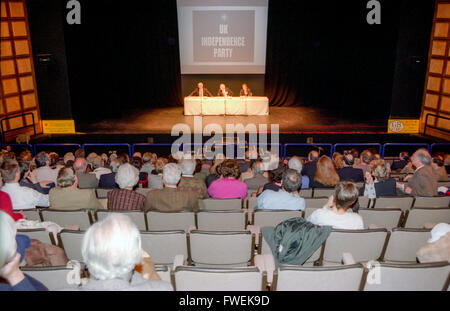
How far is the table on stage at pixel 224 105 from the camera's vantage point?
37.0 feet

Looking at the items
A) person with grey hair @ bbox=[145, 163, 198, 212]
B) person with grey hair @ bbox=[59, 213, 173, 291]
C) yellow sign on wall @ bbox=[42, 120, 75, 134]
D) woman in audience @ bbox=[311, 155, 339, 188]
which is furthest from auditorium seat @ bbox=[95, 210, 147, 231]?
yellow sign on wall @ bbox=[42, 120, 75, 134]

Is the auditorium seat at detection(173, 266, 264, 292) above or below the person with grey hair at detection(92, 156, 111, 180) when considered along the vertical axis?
above

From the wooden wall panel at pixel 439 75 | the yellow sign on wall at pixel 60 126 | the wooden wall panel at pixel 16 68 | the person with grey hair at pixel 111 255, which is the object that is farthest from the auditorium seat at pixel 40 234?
the wooden wall panel at pixel 439 75

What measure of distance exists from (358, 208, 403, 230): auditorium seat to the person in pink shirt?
135 cm

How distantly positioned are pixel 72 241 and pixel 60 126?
→ 755 centimetres

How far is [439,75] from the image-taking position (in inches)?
389

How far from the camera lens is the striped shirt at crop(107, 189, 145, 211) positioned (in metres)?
3.74

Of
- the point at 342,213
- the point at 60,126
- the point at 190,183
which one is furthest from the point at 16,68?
the point at 342,213

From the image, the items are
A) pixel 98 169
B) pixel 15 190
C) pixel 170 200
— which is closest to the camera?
pixel 170 200

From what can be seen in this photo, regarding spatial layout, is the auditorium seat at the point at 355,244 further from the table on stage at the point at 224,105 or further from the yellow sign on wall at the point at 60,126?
the table on stage at the point at 224,105

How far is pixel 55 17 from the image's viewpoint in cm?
895

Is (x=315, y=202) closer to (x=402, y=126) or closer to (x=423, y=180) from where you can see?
(x=423, y=180)

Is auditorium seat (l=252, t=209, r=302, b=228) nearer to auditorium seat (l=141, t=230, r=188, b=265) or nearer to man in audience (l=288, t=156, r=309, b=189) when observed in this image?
auditorium seat (l=141, t=230, r=188, b=265)

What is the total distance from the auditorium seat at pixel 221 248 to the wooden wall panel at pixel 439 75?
8.60 meters
